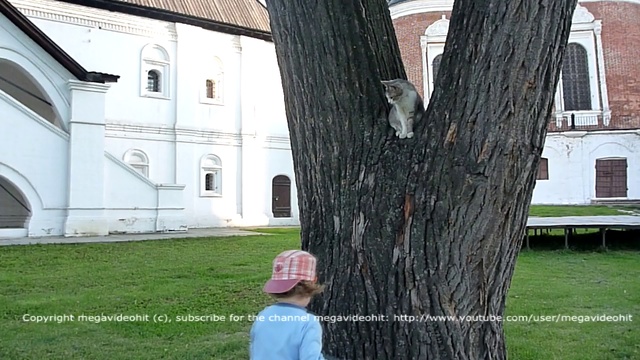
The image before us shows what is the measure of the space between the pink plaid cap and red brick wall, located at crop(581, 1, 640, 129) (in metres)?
27.5

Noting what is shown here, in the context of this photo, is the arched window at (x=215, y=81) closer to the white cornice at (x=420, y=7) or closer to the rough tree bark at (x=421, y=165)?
the white cornice at (x=420, y=7)

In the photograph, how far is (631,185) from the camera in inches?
1017

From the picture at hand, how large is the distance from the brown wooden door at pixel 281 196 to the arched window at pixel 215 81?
373cm

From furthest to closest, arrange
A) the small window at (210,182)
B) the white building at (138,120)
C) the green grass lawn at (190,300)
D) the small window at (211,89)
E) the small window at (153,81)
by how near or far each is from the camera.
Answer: the small window at (211,89)
the small window at (210,182)
the small window at (153,81)
the white building at (138,120)
the green grass lawn at (190,300)

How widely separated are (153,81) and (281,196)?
6296 mm

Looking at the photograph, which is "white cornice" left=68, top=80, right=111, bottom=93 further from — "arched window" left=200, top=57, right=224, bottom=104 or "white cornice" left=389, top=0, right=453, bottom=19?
"white cornice" left=389, top=0, right=453, bottom=19

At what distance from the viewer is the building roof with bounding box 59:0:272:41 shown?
19375mm

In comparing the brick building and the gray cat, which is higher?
the brick building

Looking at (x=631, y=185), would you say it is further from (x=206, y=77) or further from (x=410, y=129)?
(x=410, y=129)

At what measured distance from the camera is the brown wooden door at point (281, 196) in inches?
887

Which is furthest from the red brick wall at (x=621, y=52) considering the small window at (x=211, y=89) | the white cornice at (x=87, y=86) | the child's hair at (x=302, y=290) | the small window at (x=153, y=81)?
the child's hair at (x=302, y=290)

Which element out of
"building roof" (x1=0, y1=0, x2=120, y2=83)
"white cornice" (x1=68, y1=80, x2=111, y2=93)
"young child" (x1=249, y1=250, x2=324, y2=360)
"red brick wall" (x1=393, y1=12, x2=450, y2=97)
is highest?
"red brick wall" (x1=393, y1=12, x2=450, y2=97)

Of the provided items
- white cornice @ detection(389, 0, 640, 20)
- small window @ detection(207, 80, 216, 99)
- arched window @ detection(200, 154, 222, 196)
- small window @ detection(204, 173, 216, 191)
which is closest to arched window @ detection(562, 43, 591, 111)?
white cornice @ detection(389, 0, 640, 20)

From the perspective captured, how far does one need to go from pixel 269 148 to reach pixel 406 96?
771 inches
